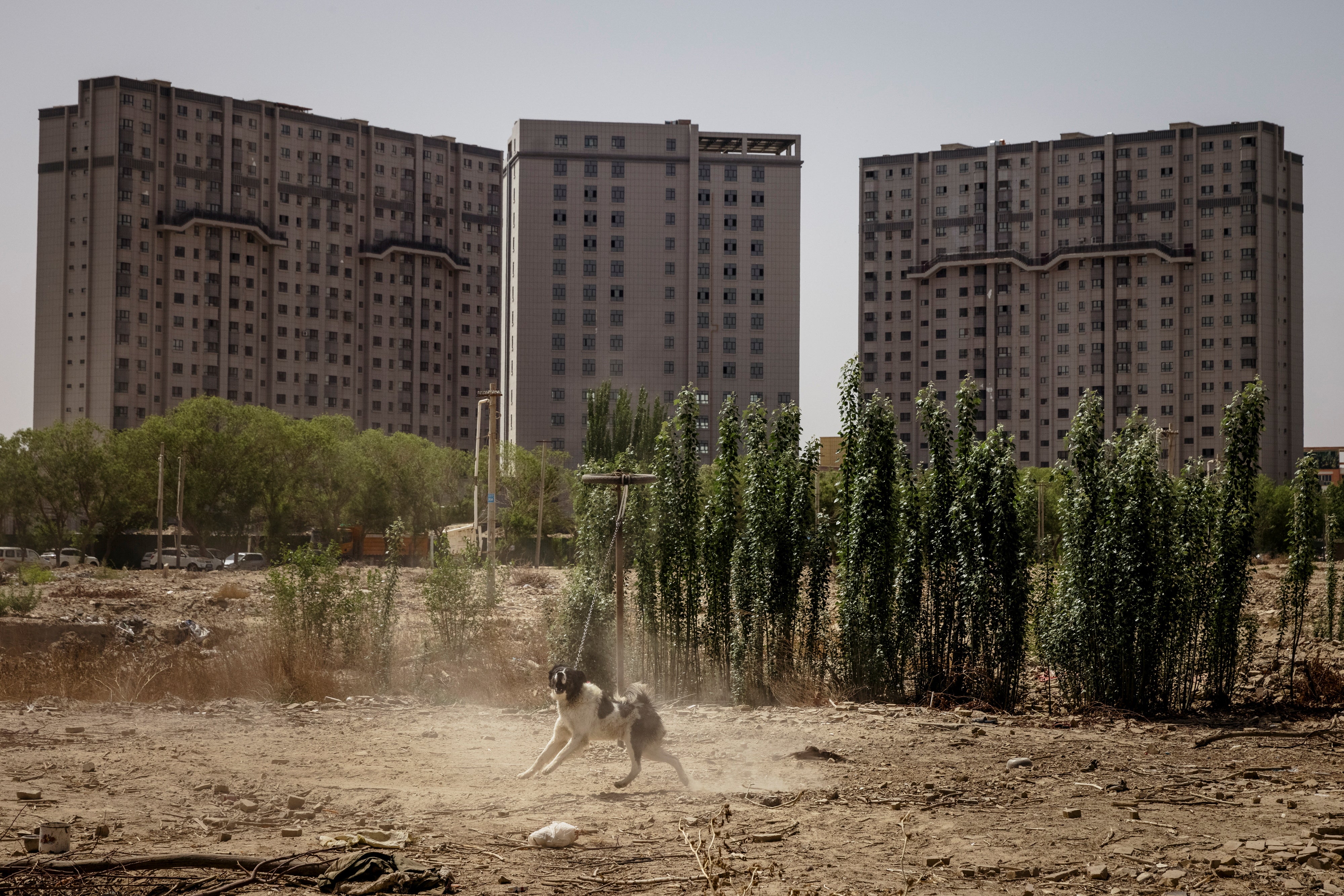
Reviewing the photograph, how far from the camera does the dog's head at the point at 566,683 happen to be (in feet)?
34.0

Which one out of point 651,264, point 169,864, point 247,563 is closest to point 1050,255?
point 651,264

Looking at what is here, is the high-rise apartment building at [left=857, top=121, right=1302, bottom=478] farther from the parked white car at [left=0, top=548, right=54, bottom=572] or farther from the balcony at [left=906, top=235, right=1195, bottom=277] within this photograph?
the parked white car at [left=0, top=548, right=54, bottom=572]

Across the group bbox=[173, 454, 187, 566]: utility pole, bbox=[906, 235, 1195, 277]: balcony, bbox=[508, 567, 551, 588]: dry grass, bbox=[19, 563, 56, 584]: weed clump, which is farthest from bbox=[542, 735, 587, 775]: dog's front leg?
bbox=[906, 235, 1195, 277]: balcony

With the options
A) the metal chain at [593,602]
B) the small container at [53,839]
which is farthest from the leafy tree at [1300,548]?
the small container at [53,839]

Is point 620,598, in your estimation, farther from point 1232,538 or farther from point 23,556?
point 23,556

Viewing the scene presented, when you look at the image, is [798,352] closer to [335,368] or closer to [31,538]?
[335,368]

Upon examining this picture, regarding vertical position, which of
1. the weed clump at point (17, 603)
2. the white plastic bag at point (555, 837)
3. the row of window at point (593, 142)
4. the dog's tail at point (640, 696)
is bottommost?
the weed clump at point (17, 603)

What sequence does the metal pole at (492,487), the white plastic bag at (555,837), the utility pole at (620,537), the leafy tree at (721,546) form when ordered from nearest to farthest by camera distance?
the white plastic bag at (555,837) < the utility pole at (620,537) < the leafy tree at (721,546) < the metal pole at (492,487)

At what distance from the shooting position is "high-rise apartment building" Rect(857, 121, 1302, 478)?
12056 cm

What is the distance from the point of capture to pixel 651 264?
117125mm

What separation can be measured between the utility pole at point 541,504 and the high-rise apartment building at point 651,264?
3877 cm

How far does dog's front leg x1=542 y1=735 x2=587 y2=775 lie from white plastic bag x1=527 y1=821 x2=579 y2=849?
2055mm

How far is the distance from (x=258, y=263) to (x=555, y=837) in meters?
125

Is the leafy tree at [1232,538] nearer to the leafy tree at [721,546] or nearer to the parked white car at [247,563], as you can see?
the leafy tree at [721,546]
